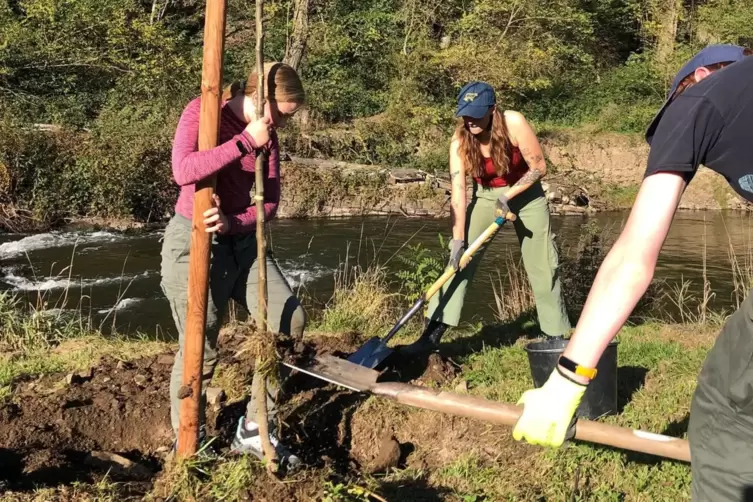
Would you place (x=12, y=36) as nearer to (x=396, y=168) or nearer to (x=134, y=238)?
(x=134, y=238)

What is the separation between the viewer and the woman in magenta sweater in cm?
291

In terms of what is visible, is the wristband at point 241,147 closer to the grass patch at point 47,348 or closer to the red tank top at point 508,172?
the red tank top at point 508,172

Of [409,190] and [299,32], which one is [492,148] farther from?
[299,32]

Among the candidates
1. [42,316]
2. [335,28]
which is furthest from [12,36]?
[42,316]

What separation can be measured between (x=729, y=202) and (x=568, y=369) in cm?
1811

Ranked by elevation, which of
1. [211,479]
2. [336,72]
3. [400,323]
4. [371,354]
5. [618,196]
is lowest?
[211,479]

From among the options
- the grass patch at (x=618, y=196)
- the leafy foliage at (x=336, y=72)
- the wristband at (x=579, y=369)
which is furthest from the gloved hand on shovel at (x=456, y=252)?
the grass patch at (x=618, y=196)

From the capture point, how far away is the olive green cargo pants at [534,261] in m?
4.70

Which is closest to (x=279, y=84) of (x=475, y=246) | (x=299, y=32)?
(x=475, y=246)

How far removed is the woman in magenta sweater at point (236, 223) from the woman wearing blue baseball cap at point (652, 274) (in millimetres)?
1662

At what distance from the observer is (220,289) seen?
3254mm

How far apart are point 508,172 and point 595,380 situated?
1.53 metres

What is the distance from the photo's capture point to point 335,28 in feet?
70.3

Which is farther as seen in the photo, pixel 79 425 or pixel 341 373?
pixel 79 425
